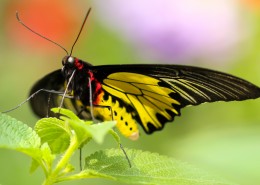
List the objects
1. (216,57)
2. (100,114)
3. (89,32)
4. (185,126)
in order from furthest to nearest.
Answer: (89,32)
(216,57)
(185,126)
(100,114)

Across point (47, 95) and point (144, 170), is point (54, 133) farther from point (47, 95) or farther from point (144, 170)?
point (47, 95)

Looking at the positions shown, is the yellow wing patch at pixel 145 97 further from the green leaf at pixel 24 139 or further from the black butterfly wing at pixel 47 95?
the green leaf at pixel 24 139

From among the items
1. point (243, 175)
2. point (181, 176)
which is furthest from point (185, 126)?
point (181, 176)

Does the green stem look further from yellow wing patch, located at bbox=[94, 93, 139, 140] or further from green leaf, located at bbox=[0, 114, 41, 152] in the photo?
yellow wing patch, located at bbox=[94, 93, 139, 140]

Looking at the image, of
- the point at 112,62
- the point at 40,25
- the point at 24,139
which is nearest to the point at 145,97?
the point at 24,139

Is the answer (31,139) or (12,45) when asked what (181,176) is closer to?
(31,139)

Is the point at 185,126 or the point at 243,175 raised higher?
the point at 243,175

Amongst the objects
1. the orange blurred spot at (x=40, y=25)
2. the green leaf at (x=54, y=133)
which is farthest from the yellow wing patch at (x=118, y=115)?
the orange blurred spot at (x=40, y=25)
